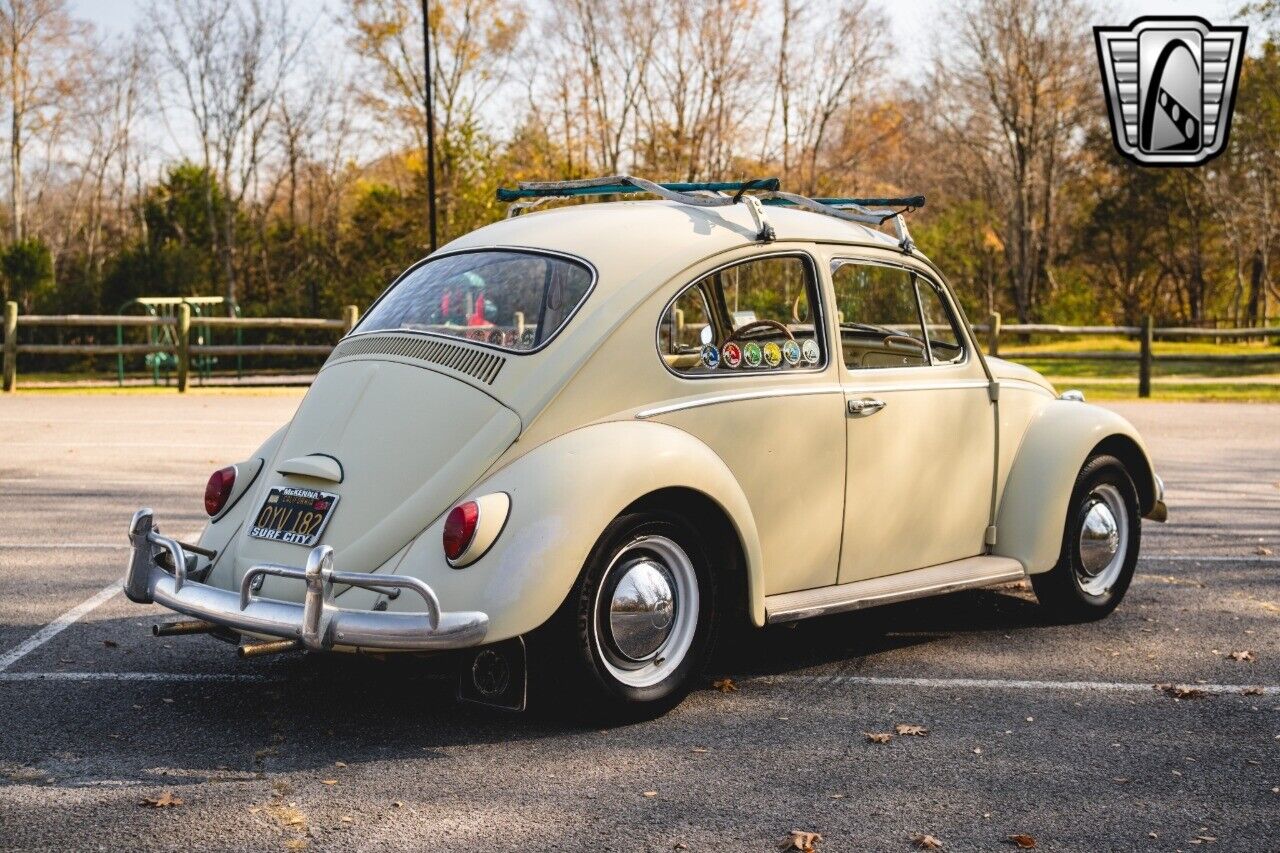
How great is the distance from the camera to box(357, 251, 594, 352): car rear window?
17.5 feet

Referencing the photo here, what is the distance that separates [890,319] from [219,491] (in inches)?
117

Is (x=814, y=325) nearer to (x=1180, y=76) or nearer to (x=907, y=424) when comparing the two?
(x=907, y=424)

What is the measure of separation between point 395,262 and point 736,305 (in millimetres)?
38367

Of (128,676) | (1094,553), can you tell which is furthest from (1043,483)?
(128,676)

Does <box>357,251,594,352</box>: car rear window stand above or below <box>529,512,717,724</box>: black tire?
above

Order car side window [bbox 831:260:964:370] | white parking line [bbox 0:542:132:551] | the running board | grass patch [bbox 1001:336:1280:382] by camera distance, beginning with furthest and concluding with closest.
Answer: grass patch [bbox 1001:336:1280:382]
white parking line [bbox 0:542:132:551]
car side window [bbox 831:260:964:370]
the running board

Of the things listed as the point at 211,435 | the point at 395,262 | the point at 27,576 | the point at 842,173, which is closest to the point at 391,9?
the point at 395,262

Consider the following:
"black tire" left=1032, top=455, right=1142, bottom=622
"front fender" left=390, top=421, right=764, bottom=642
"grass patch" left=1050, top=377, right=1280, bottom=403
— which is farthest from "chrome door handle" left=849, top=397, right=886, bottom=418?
"grass patch" left=1050, top=377, right=1280, bottom=403

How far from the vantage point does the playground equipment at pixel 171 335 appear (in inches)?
1105

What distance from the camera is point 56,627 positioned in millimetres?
6359

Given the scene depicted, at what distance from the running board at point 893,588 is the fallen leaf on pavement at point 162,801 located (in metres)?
2.21

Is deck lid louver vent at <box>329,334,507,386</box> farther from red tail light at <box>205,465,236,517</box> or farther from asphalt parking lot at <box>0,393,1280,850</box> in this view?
asphalt parking lot at <box>0,393,1280,850</box>

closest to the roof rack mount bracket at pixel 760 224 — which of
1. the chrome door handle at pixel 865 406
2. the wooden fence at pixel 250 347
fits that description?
the chrome door handle at pixel 865 406

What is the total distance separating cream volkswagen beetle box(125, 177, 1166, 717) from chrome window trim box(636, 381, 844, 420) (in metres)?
Answer: 0.01
